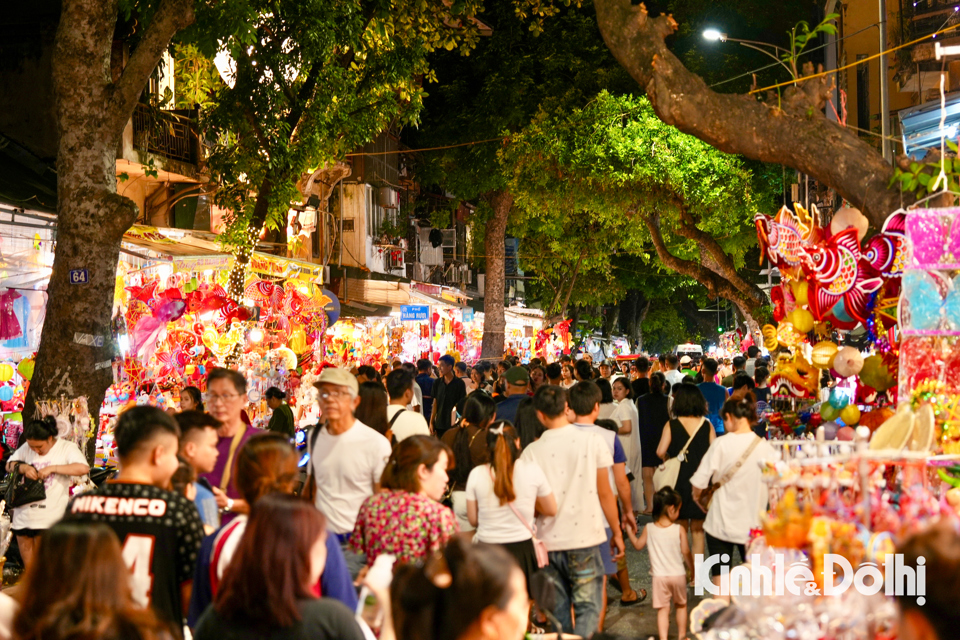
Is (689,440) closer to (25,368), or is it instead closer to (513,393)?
(513,393)

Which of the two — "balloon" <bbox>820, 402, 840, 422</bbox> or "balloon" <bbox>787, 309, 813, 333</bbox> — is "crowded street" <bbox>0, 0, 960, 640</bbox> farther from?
"balloon" <bbox>787, 309, 813, 333</bbox>

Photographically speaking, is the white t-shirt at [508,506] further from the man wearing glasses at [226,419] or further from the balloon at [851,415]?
the balloon at [851,415]

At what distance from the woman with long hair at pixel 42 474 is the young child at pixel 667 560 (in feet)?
16.1

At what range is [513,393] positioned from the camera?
9.01 m

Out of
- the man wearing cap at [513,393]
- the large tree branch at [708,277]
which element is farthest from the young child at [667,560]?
the large tree branch at [708,277]

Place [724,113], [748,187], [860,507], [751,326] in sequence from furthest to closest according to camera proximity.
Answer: [751,326]
[748,187]
[724,113]
[860,507]

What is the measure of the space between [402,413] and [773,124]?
3.93 metres

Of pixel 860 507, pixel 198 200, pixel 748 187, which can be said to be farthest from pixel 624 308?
pixel 860 507

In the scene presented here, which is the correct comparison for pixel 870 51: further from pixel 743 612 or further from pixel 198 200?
pixel 743 612

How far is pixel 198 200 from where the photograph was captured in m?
17.0

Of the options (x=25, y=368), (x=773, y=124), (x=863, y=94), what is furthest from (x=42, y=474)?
(x=863, y=94)

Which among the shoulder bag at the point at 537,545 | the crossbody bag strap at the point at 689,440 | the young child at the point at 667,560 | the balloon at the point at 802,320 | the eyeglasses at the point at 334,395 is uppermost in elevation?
the balloon at the point at 802,320

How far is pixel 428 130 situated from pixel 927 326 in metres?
21.7

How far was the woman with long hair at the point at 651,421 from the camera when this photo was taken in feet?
33.1
